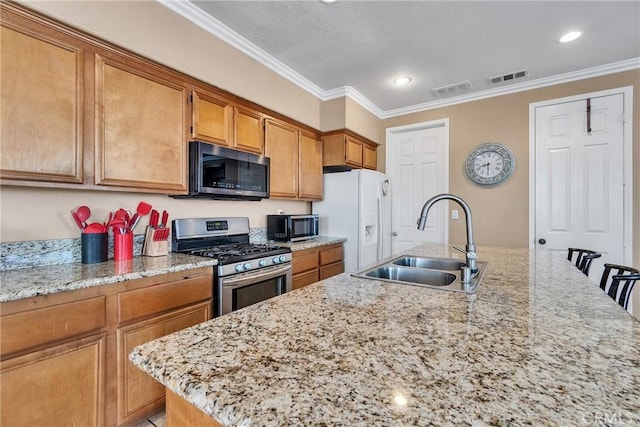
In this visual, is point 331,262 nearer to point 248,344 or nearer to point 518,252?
point 518,252

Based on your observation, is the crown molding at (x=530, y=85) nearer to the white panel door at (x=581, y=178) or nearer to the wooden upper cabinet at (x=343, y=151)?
the white panel door at (x=581, y=178)

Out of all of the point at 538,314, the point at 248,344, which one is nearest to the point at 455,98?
the point at 538,314

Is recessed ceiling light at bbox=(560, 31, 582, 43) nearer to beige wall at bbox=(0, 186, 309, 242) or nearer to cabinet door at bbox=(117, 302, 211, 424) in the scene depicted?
beige wall at bbox=(0, 186, 309, 242)

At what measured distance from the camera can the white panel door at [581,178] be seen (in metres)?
2.81

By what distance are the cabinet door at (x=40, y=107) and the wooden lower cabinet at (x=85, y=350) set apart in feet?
2.18

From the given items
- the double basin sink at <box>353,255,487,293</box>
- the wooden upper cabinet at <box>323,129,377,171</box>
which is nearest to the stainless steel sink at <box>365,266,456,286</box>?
the double basin sink at <box>353,255,487,293</box>

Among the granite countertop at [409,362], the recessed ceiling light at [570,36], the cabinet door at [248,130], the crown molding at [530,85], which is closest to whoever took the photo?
the granite countertop at [409,362]

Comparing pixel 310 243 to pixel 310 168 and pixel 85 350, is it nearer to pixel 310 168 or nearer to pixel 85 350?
pixel 310 168

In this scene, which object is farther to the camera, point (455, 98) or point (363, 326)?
point (455, 98)

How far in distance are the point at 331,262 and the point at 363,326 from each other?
2362mm

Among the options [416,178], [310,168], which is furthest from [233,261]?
[416,178]

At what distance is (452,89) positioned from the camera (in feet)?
10.9

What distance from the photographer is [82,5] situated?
1571 millimetres

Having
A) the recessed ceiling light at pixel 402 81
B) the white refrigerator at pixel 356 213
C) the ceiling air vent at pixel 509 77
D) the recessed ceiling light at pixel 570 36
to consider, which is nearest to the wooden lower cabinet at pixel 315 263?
the white refrigerator at pixel 356 213
